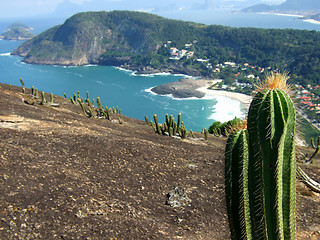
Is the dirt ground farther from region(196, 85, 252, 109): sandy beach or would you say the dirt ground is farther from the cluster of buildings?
region(196, 85, 252, 109): sandy beach

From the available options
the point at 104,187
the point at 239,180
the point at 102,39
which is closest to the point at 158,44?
the point at 102,39

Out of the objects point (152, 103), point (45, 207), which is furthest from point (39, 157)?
point (152, 103)

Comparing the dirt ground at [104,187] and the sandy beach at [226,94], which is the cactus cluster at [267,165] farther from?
the sandy beach at [226,94]

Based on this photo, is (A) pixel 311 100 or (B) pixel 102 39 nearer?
(A) pixel 311 100

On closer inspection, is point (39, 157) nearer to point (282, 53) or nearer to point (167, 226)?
point (167, 226)

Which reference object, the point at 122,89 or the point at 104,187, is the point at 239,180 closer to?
the point at 104,187
